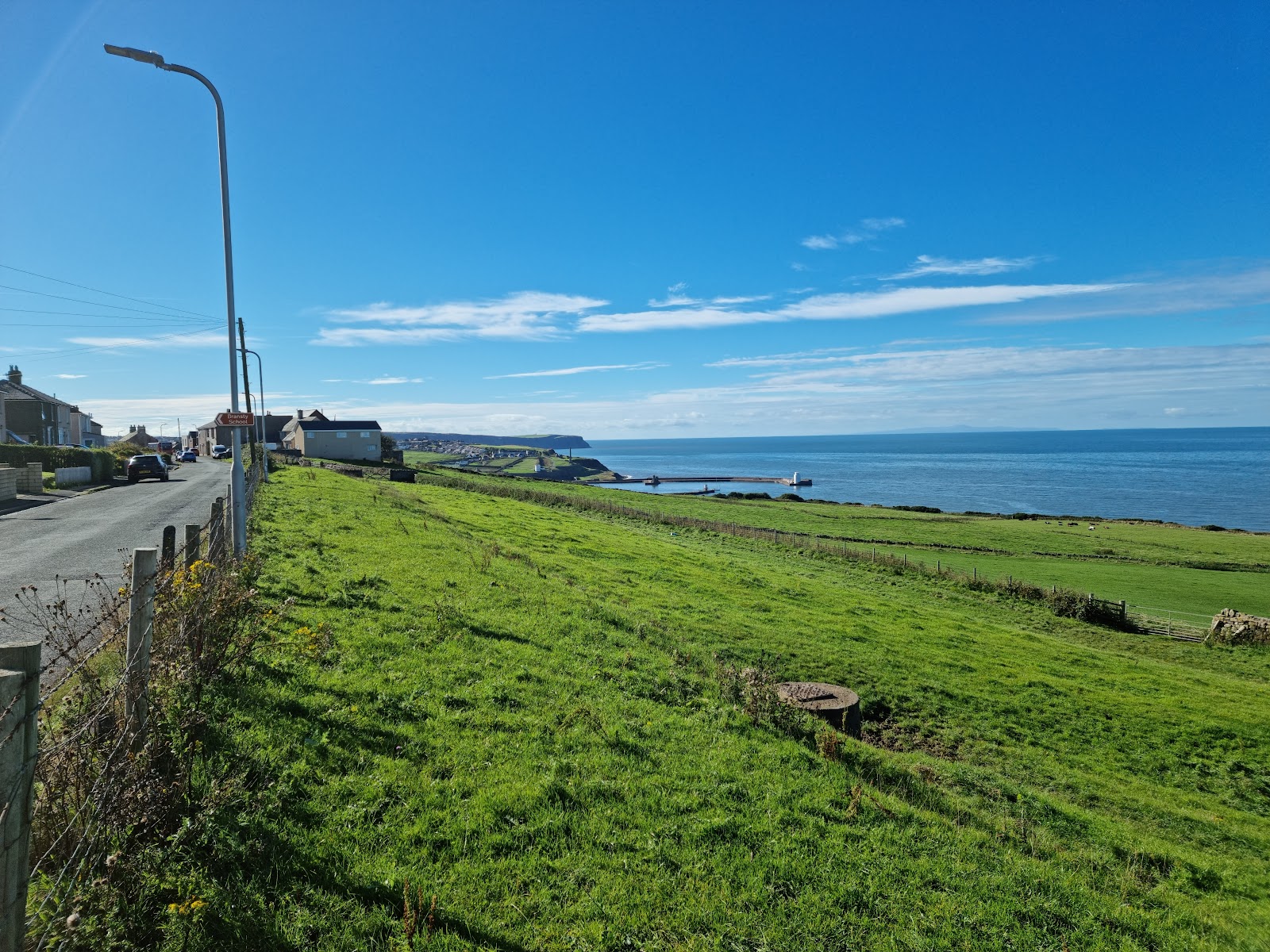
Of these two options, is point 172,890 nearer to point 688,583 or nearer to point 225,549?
point 225,549

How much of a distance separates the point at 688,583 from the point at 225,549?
17008 millimetres

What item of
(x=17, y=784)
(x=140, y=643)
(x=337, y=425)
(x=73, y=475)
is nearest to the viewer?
(x=17, y=784)

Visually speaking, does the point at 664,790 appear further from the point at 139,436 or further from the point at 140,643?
the point at 139,436

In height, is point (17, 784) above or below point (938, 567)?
above

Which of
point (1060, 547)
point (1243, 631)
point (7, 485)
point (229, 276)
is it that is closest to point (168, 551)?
point (229, 276)

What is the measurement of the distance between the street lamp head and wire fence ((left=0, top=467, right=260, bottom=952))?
10966 millimetres

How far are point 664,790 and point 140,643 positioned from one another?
5999 mm

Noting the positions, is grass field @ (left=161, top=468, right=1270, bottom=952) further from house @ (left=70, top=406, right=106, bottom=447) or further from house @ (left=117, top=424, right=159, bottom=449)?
house @ (left=117, top=424, right=159, bottom=449)

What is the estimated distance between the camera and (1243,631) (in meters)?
29.3

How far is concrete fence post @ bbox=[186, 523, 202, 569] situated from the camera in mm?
9039

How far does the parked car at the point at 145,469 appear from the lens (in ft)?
144

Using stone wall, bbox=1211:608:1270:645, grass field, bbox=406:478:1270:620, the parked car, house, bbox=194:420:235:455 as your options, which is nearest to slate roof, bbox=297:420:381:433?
house, bbox=194:420:235:455

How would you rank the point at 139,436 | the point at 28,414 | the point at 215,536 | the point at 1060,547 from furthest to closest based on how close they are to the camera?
the point at 139,436 → the point at 28,414 → the point at 1060,547 → the point at 215,536

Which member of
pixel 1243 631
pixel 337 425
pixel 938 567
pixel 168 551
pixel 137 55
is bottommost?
pixel 1243 631
